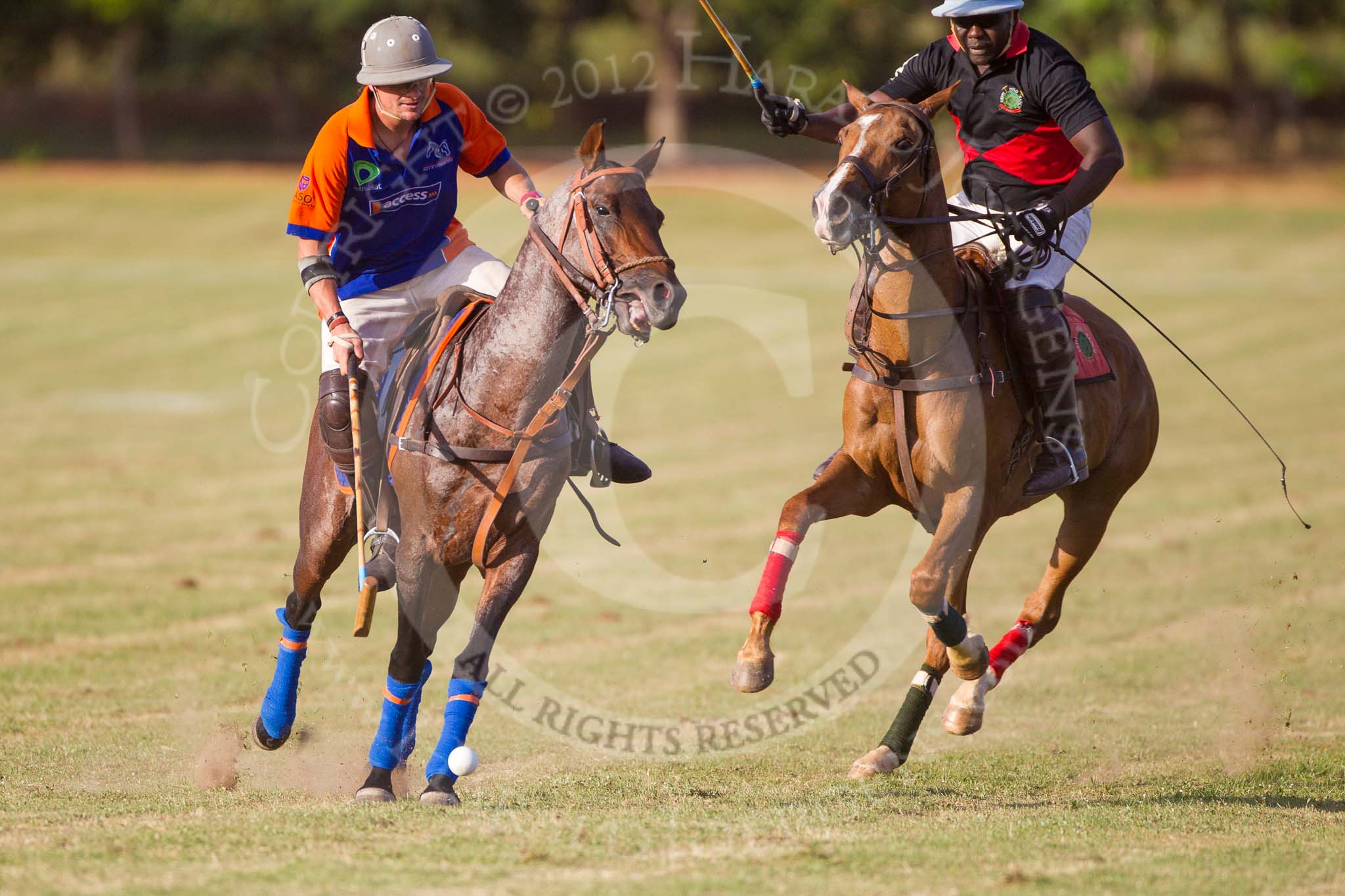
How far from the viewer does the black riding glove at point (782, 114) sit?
6.69 metres

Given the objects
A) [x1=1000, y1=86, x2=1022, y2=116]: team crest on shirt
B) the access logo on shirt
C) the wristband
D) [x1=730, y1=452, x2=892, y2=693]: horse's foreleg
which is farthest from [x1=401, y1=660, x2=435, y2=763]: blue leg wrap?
[x1=1000, y1=86, x2=1022, y2=116]: team crest on shirt

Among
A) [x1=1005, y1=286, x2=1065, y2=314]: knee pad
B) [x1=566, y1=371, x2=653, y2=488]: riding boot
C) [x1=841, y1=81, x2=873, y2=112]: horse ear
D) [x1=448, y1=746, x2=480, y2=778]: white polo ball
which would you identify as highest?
[x1=841, y1=81, x2=873, y2=112]: horse ear

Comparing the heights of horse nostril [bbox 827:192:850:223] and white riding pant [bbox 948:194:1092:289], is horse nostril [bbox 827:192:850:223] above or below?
above

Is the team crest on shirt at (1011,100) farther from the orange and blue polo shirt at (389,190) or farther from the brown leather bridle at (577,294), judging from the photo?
the orange and blue polo shirt at (389,190)

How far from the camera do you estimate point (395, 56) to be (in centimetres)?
619

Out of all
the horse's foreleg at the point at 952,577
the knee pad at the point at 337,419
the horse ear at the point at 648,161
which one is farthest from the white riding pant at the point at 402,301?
the horse's foreleg at the point at 952,577

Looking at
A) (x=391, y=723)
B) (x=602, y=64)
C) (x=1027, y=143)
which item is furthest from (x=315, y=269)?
(x=602, y=64)

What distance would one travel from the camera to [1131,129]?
38.9 metres

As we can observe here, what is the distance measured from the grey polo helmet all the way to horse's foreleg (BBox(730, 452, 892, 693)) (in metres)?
2.30

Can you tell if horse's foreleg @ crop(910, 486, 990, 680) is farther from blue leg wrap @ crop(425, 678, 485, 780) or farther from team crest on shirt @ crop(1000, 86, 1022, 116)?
blue leg wrap @ crop(425, 678, 485, 780)

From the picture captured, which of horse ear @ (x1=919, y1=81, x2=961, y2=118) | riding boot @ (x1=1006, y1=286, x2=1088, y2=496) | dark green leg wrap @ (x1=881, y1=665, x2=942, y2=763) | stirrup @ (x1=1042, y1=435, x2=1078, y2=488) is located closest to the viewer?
horse ear @ (x1=919, y1=81, x2=961, y2=118)

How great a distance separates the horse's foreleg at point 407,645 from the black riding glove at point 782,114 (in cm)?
233

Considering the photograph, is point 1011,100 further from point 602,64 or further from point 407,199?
point 602,64

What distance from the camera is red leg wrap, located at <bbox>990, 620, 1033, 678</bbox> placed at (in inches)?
302
